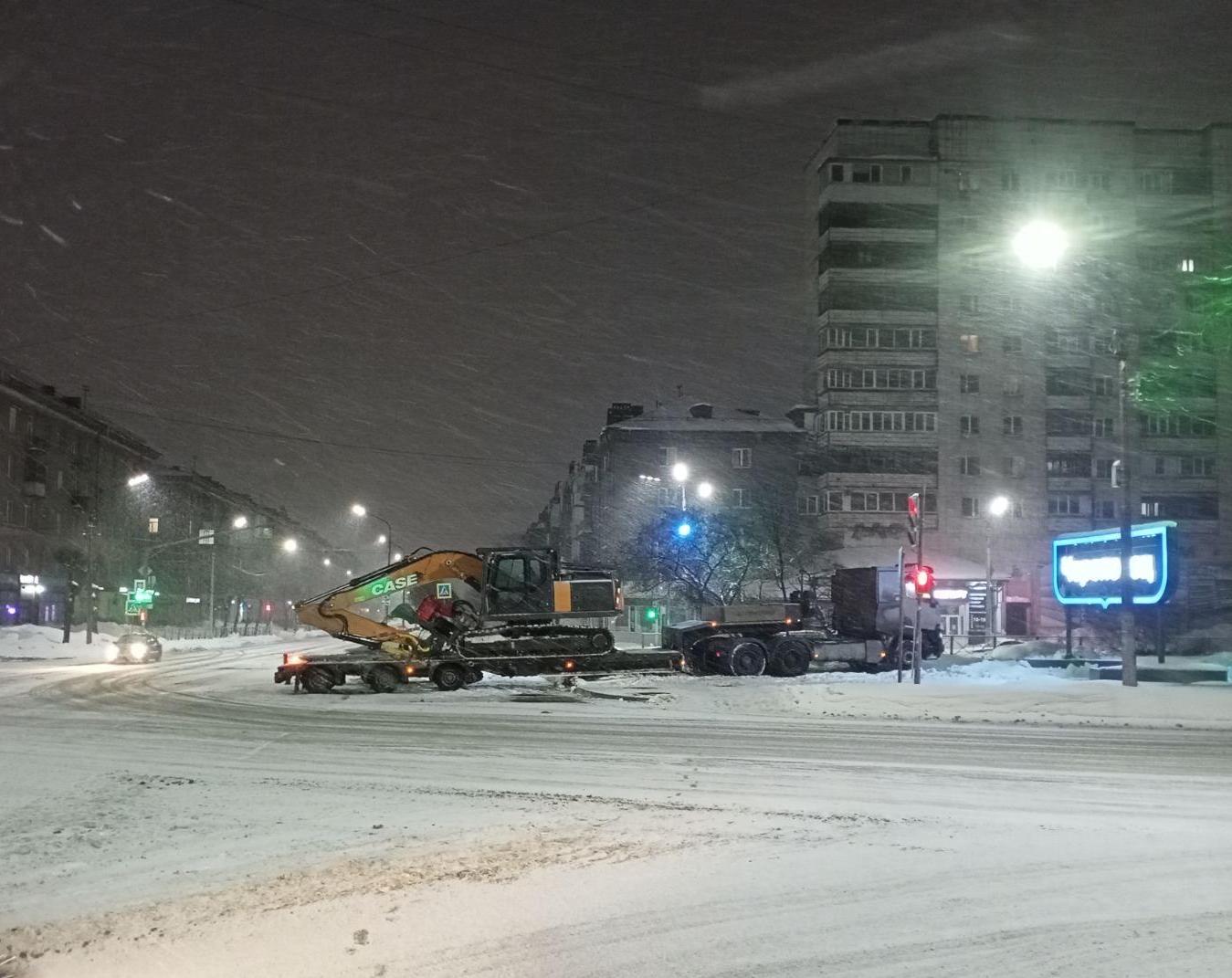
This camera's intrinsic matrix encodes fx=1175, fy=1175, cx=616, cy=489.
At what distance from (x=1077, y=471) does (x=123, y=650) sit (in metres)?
54.7

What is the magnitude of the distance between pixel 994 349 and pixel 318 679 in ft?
186

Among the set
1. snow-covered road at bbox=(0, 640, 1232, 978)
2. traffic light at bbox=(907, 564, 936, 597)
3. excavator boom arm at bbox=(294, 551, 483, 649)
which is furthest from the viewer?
excavator boom arm at bbox=(294, 551, 483, 649)

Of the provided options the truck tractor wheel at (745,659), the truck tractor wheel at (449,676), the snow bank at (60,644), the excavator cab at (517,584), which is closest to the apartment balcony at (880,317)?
the snow bank at (60,644)

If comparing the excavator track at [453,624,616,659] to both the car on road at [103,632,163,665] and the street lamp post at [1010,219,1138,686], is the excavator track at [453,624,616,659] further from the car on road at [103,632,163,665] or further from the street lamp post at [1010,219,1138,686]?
the car on road at [103,632,163,665]

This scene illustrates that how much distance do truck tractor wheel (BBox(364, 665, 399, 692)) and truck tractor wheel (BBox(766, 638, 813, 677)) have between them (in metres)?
10.2

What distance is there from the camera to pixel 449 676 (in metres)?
26.1

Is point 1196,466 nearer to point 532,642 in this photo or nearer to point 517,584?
point 517,584

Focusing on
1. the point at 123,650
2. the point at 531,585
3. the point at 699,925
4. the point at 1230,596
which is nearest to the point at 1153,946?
the point at 699,925

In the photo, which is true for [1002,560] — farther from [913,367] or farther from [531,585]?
[531,585]

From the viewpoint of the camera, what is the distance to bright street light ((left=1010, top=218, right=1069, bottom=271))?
66.9ft

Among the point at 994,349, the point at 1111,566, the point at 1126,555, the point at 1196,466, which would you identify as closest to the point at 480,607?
the point at 1126,555

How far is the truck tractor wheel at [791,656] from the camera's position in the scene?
30.6 m

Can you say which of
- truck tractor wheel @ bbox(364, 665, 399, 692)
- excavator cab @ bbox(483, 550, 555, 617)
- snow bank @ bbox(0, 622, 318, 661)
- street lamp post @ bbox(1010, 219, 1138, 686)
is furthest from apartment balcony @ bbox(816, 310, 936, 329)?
truck tractor wheel @ bbox(364, 665, 399, 692)

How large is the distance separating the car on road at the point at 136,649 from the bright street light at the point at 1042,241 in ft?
125
